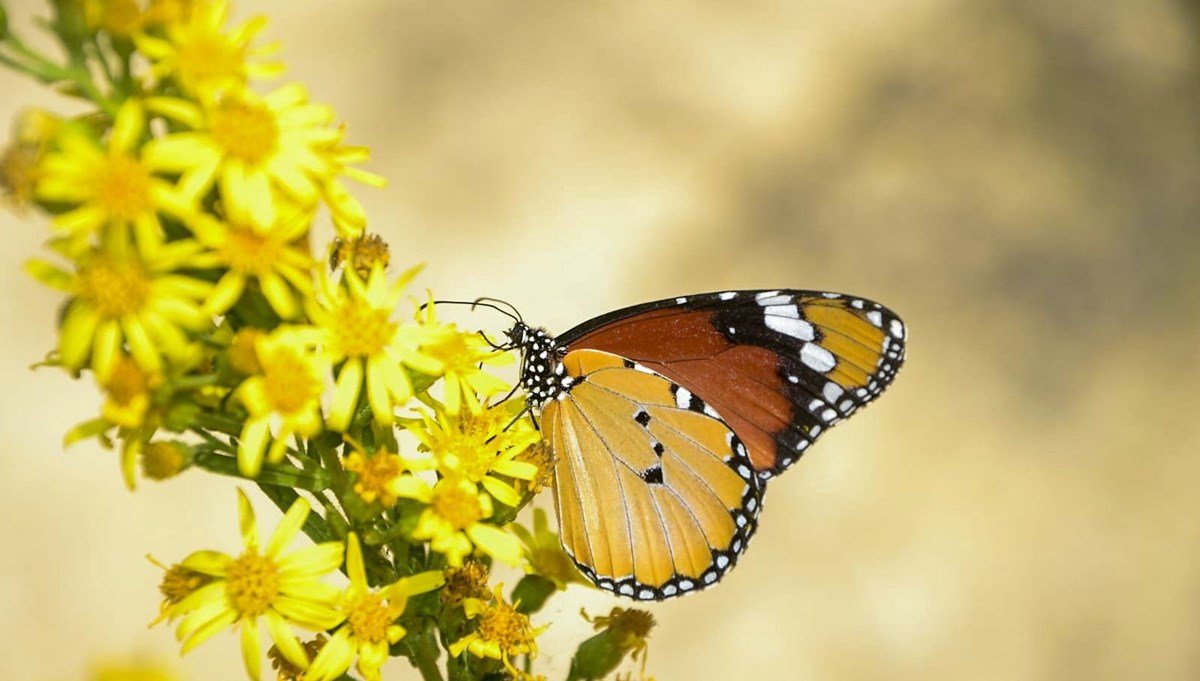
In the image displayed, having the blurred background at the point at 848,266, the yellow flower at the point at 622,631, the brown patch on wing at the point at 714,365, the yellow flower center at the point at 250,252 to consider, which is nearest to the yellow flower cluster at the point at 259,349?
the yellow flower center at the point at 250,252

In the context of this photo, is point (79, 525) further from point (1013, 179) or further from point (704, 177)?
point (1013, 179)

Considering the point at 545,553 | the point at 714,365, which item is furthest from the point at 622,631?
the point at 714,365

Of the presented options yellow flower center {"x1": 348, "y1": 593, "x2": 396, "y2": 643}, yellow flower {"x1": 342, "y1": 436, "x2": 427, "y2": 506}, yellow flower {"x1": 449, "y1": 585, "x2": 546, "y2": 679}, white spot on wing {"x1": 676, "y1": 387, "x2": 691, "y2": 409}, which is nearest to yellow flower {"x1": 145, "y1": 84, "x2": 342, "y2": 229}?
yellow flower {"x1": 342, "y1": 436, "x2": 427, "y2": 506}

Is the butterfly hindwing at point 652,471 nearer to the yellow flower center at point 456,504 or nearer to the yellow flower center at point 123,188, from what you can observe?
the yellow flower center at point 456,504

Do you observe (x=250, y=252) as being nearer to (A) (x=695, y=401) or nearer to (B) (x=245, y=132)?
(B) (x=245, y=132)

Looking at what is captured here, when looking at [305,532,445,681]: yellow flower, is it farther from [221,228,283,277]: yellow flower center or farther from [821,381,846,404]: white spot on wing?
[821,381,846,404]: white spot on wing
